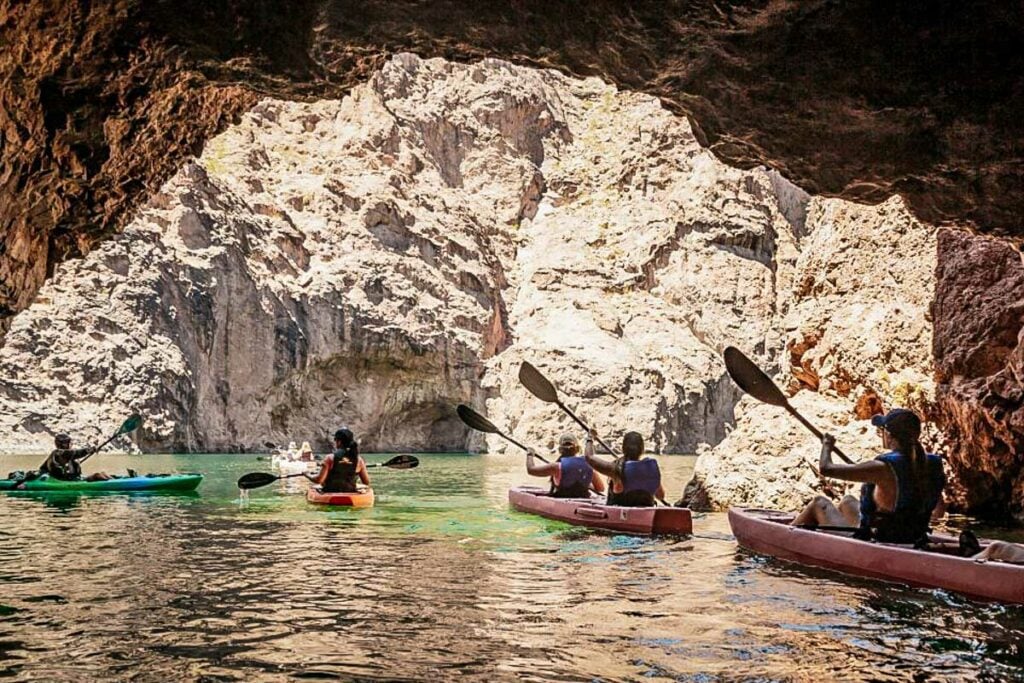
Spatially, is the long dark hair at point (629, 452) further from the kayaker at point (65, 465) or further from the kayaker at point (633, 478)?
the kayaker at point (65, 465)

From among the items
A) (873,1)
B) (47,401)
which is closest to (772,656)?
(873,1)

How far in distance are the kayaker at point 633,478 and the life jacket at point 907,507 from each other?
3.51 metres

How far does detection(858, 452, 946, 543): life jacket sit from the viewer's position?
7.50 meters

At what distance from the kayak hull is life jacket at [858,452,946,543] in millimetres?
7482

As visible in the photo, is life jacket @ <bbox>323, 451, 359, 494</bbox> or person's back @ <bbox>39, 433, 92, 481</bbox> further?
person's back @ <bbox>39, 433, 92, 481</bbox>

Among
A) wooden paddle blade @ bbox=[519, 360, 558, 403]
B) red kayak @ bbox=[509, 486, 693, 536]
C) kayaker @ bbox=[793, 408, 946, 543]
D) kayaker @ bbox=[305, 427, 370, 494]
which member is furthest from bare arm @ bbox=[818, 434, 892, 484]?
kayaker @ bbox=[305, 427, 370, 494]

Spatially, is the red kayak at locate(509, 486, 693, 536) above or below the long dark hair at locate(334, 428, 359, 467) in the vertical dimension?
below

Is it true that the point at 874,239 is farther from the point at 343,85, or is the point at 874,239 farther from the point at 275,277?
the point at 275,277

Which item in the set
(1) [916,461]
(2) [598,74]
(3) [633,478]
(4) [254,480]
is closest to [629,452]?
(3) [633,478]

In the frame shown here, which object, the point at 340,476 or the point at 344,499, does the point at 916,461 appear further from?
the point at 340,476

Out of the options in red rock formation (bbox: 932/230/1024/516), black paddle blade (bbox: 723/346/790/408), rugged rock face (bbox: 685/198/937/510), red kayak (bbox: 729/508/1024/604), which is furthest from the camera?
rugged rock face (bbox: 685/198/937/510)

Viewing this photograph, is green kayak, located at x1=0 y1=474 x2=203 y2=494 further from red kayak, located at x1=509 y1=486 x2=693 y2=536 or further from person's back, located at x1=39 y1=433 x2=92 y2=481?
red kayak, located at x1=509 y1=486 x2=693 y2=536

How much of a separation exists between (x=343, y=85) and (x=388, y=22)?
1.26 m

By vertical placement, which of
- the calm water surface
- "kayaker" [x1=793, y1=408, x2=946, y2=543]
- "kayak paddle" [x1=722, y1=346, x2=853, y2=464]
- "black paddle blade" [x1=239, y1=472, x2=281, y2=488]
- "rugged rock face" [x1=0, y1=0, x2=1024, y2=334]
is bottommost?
the calm water surface
